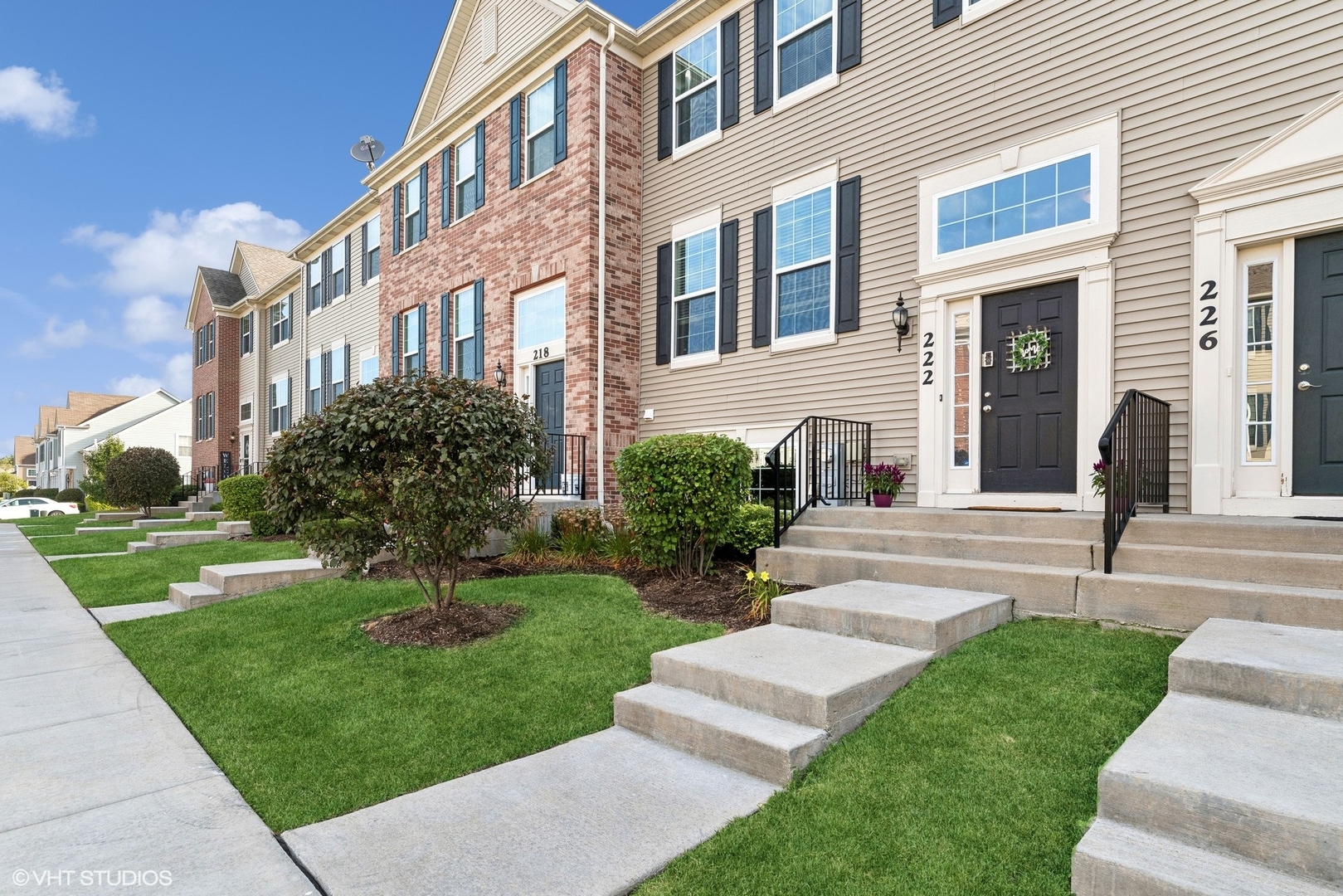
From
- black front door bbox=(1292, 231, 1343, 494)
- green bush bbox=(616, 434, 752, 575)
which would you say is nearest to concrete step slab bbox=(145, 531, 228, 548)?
green bush bbox=(616, 434, 752, 575)

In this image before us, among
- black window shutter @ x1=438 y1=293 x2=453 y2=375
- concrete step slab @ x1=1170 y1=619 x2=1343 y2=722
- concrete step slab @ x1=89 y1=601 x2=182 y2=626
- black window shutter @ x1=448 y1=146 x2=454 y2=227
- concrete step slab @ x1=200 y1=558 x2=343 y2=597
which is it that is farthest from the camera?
black window shutter @ x1=448 y1=146 x2=454 y2=227

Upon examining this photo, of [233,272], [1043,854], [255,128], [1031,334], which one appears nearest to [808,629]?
[1043,854]

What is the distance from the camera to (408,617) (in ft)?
17.2

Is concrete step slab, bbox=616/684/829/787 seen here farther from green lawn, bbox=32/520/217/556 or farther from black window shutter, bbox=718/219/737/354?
green lawn, bbox=32/520/217/556

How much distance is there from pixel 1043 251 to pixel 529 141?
7829mm

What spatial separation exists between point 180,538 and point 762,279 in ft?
34.6

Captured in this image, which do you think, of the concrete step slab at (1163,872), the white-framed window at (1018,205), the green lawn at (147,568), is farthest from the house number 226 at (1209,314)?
the green lawn at (147,568)

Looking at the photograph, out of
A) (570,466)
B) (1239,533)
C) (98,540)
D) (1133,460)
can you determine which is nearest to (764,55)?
(570,466)

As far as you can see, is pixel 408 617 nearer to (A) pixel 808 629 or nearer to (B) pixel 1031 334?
(A) pixel 808 629

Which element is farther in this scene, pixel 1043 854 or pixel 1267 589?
pixel 1267 589

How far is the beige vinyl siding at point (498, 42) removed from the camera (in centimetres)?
1084

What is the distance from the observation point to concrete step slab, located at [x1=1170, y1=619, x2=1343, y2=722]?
8.55ft

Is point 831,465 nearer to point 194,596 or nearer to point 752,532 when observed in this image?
point 752,532

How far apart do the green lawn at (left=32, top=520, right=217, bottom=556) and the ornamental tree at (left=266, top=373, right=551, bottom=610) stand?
937 centimetres
